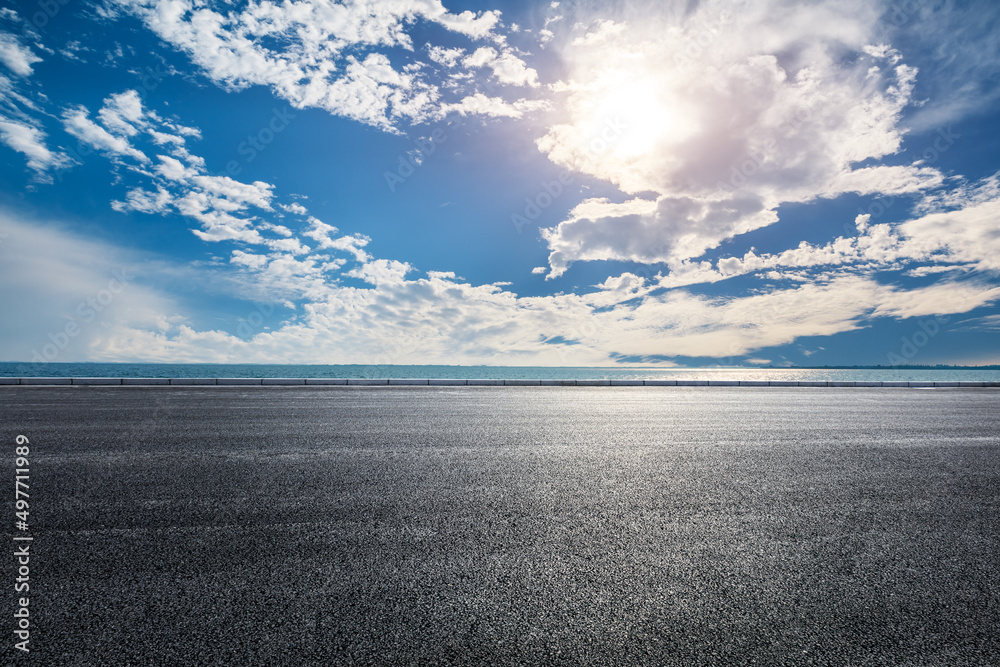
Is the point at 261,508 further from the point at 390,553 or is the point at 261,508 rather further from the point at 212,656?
the point at 212,656

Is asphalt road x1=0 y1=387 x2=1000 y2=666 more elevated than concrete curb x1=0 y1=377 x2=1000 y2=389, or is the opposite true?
concrete curb x1=0 y1=377 x2=1000 y2=389

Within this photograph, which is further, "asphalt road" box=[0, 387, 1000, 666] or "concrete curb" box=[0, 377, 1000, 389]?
"concrete curb" box=[0, 377, 1000, 389]

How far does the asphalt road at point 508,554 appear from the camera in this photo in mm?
2355

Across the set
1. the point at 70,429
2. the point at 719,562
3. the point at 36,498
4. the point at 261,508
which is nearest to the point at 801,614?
the point at 719,562

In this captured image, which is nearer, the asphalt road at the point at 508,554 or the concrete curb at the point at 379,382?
the asphalt road at the point at 508,554

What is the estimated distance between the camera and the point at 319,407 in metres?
12.9

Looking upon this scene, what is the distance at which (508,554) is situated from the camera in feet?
11.1

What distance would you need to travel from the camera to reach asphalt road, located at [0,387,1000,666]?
236 centimetres

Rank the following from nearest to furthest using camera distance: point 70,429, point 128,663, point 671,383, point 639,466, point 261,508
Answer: point 128,663, point 261,508, point 639,466, point 70,429, point 671,383

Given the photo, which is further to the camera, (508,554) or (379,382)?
(379,382)

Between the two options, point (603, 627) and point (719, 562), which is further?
point (719, 562)

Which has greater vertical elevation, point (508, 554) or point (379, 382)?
point (379, 382)

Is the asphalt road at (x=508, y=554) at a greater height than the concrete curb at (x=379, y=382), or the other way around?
the concrete curb at (x=379, y=382)

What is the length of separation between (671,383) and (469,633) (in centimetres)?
2636
